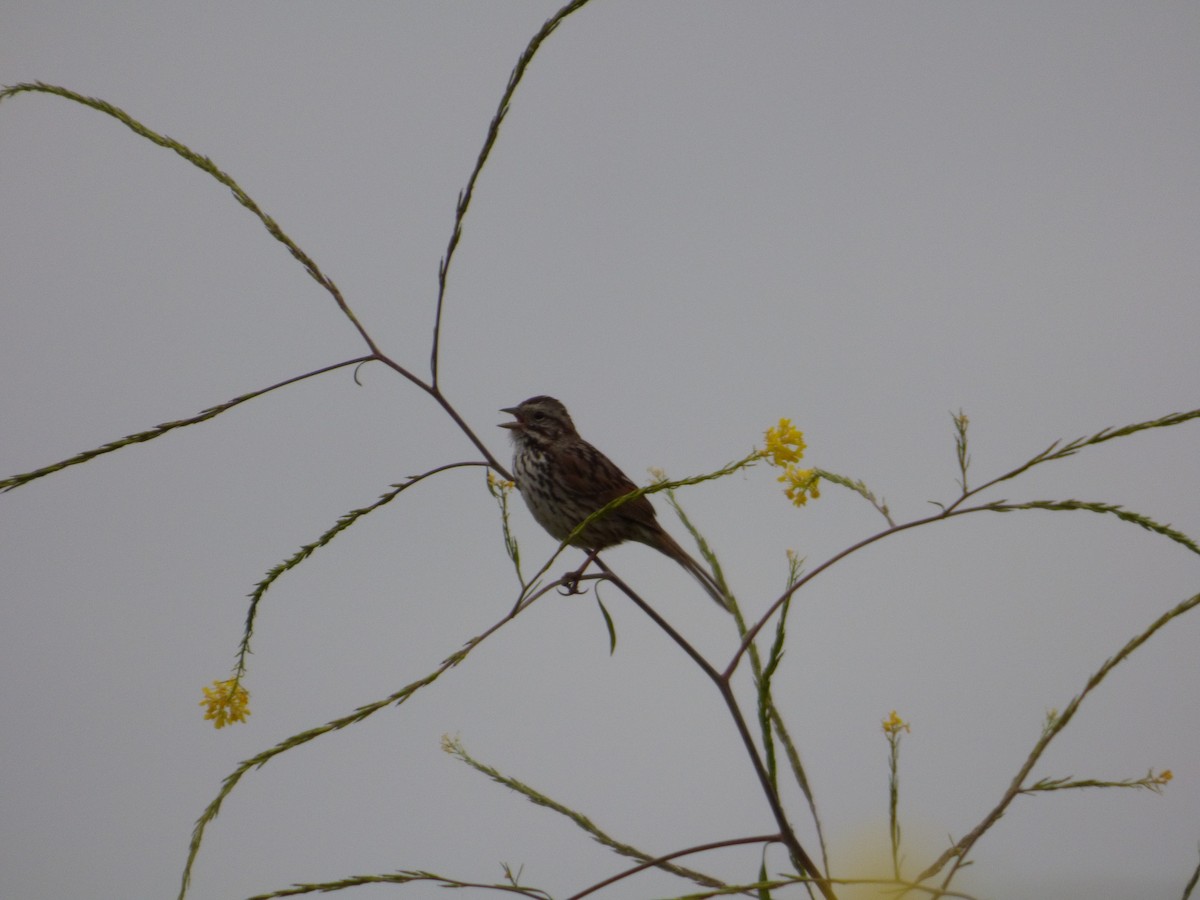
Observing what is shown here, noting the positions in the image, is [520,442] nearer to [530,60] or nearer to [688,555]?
[688,555]

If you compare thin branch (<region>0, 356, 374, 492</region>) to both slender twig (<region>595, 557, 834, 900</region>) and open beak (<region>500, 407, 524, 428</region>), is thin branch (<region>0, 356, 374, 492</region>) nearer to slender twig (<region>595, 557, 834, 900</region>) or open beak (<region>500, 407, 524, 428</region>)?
slender twig (<region>595, 557, 834, 900</region>)

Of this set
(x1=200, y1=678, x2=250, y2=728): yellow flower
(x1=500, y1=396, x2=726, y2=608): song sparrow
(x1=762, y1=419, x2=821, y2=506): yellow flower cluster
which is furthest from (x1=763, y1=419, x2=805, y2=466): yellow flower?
(x1=500, y1=396, x2=726, y2=608): song sparrow

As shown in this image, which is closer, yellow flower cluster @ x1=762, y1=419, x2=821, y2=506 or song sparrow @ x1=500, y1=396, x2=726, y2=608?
yellow flower cluster @ x1=762, y1=419, x2=821, y2=506

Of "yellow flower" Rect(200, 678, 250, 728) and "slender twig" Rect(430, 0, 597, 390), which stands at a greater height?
"slender twig" Rect(430, 0, 597, 390)

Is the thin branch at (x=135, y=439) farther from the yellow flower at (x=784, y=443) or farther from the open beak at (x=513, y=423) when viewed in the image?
the open beak at (x=513, y=423)

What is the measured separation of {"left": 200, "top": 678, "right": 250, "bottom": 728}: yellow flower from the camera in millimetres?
1991

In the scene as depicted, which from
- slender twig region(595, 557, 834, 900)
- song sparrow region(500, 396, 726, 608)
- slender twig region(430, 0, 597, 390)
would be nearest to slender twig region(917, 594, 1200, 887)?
slender twig region(595, 557, 834, 900)

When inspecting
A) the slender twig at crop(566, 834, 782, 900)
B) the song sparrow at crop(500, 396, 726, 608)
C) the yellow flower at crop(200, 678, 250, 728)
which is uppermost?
the song sparrow at crop(500, 396, 726, 608)

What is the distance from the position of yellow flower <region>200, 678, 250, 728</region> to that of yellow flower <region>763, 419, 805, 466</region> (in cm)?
103

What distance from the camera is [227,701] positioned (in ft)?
6.59

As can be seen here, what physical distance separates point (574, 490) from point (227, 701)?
11.5 feet

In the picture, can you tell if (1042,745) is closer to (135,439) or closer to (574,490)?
(135,439)

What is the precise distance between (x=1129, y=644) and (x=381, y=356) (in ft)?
4.40

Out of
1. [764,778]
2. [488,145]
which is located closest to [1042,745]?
[764,778]
